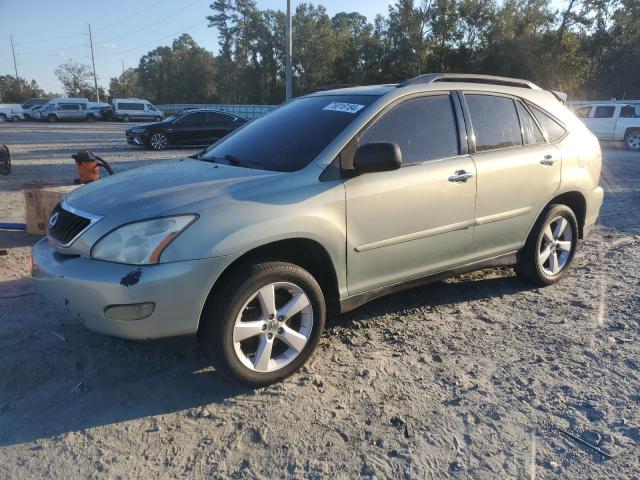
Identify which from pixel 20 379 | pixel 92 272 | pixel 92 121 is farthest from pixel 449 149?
pixel 92 121

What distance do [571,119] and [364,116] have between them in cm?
243

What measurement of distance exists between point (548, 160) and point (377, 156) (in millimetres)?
2000

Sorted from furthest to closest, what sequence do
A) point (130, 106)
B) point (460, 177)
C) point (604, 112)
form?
point (130, 106), point (604, 112), point (460, 177)

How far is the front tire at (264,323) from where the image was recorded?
2.73 meters

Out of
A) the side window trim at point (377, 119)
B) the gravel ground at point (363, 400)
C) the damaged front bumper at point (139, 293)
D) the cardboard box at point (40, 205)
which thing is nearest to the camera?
the gravel ground at point (363, 400)

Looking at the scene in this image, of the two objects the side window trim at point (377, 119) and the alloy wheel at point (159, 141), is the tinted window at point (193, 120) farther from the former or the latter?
the side window trim at point (377, 119)

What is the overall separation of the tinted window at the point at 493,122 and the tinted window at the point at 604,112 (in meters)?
17.3

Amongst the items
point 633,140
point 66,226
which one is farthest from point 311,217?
point 633,140

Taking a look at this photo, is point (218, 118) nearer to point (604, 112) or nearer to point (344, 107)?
point (604, 112)

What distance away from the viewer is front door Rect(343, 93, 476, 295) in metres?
3.23

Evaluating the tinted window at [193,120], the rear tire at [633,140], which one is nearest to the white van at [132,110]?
the tinted window at [193,120]

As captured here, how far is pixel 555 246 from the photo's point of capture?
4594 millimetres

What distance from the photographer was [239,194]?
9.40 ft

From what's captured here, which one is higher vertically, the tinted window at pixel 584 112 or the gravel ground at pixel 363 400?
the tinted window at pixel 584 112
